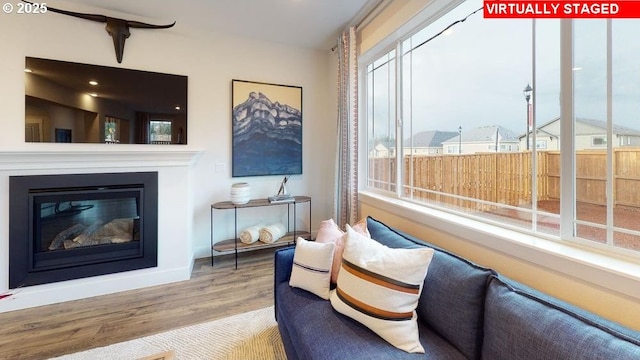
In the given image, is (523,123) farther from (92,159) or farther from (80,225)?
(80,225)

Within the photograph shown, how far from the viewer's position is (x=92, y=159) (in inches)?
94.7

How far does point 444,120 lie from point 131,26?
3.17 metres

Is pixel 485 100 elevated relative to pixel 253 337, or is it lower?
elevated

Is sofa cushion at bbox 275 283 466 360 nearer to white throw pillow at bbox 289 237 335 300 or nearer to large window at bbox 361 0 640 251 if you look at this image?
white throw pillow at bbox 289 237 335 300

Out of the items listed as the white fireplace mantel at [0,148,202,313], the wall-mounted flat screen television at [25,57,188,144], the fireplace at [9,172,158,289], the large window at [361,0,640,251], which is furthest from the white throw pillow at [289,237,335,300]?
the wall-mounted flat screen television at [25,57,188,144]

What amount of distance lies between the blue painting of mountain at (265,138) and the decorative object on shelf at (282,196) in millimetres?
164

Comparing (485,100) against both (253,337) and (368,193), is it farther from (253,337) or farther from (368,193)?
(253,337)

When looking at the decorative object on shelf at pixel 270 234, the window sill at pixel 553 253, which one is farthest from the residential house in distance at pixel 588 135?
the decorative object on shelf at pixel 270 234

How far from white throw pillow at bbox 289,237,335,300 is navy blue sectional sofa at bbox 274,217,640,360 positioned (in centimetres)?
6

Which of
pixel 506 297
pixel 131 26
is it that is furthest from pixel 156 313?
pixel 131 26

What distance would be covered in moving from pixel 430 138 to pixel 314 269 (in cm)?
145

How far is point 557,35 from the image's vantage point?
1.27 meters

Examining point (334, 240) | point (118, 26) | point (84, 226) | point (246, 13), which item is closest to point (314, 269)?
point (334, 240)

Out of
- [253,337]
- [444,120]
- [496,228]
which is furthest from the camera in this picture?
[444,120]
